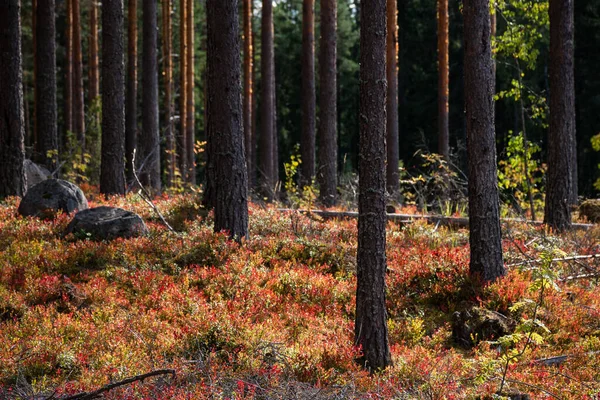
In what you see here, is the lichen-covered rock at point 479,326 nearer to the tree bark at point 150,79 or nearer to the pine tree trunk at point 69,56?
the tree bark at point 150,79

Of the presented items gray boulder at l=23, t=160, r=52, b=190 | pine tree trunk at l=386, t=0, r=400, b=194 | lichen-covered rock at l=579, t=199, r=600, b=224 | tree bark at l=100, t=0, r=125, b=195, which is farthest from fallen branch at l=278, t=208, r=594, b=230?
gray boulder at l=23, t=160, r=52, b=190

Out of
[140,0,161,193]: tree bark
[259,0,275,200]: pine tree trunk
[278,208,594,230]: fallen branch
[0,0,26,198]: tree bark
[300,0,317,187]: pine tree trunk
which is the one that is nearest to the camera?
[278,208,594,230]: fallen branch

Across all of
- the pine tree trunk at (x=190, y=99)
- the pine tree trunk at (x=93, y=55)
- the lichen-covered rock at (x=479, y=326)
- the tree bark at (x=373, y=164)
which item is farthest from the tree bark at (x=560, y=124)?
the pine tree trunk at (x=93, y=55)

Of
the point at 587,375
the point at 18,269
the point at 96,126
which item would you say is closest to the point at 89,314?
the point at 18,269

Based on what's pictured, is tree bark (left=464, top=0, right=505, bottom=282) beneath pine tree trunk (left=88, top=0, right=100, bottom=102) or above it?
beneath

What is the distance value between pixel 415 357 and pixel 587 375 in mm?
1968

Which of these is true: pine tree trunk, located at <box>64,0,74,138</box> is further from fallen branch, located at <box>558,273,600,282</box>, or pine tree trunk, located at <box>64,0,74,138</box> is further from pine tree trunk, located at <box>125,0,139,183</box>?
fallen branch, located at <box>558,273,600,282</box>

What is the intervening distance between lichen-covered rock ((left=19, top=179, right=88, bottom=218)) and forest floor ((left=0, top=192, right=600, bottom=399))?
41cm

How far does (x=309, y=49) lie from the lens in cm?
2181

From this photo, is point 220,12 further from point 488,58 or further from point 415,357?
point 415,357

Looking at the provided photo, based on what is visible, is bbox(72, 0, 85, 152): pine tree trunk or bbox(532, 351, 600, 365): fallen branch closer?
bbox(532, 351, 600, 365): fallen branch

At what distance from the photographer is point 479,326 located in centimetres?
830

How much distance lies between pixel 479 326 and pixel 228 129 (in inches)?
225

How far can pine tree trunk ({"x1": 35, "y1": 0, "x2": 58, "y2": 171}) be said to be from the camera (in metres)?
19.0
